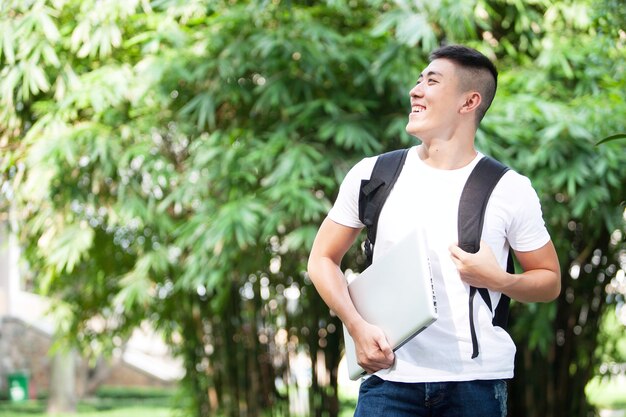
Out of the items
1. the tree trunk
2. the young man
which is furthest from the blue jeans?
the tree trunk

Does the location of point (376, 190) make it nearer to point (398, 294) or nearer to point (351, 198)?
point (351, 198)

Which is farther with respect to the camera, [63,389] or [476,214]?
[63,389]

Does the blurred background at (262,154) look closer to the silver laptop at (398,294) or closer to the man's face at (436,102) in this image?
the man's face at (436,102)

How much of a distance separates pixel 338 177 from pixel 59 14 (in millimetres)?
1502

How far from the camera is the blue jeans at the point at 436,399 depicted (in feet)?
5.24

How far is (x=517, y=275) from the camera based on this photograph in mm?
1599

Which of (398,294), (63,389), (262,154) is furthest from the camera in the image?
(63,389)

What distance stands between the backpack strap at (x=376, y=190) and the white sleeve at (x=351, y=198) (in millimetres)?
10

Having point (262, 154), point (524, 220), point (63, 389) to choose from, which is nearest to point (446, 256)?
point (524, 220)

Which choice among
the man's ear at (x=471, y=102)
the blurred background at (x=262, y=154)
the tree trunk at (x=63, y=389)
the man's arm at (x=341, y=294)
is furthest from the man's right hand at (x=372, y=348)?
the tree trunk at (x=63, y=389)

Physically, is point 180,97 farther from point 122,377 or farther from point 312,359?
point 122,377

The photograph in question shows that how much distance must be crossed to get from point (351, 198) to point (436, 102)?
21 cm

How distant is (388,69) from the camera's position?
395cm

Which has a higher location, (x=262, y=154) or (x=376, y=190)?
(x=376, y=190)
